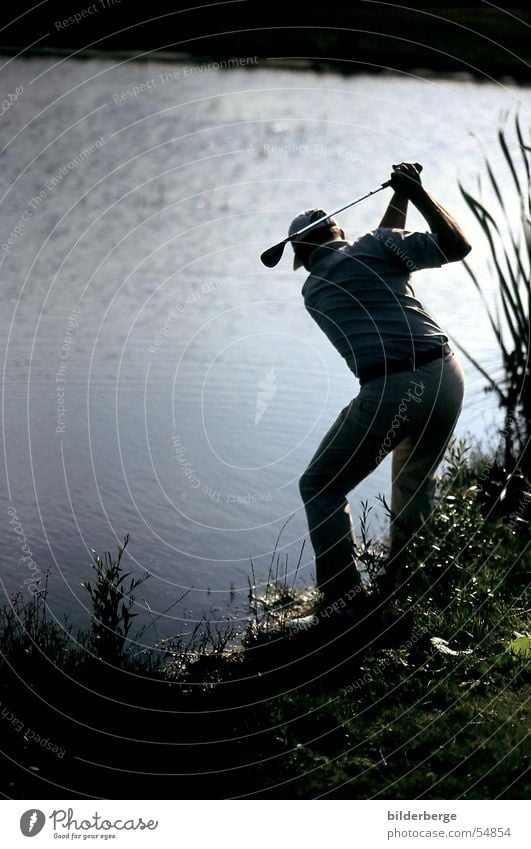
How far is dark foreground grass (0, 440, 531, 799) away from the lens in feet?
13.3

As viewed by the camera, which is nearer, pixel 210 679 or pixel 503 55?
pixel 210 679

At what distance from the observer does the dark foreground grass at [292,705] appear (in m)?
4.06

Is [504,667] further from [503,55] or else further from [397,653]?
[503,55]

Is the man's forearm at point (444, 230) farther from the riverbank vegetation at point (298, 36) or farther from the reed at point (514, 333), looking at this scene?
the riverbank vegetation at point (298, 36)

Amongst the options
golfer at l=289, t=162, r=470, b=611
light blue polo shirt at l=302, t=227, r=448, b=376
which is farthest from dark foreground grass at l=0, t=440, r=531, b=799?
light blue polo shirt at l=302, t=227, r=448, b=376

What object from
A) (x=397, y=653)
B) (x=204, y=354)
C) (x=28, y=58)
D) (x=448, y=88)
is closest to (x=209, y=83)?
(x=28, y=58)

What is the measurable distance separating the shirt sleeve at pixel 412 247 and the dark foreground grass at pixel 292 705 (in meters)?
1.31

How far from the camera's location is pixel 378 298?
5.30 m

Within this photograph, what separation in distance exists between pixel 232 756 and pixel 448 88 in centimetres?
1573

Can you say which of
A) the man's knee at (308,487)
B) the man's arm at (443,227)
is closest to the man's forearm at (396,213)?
the man's arm at (443,227)

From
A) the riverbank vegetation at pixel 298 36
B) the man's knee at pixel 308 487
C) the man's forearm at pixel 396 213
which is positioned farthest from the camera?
the riverbank vegetation at pixel 298 36

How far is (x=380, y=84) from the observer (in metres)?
18.0

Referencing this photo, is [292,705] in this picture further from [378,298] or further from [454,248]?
[454,248]

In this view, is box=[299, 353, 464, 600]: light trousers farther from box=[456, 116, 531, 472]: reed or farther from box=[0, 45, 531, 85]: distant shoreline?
box=[0, 45, 531, 85]: distant shoreline
